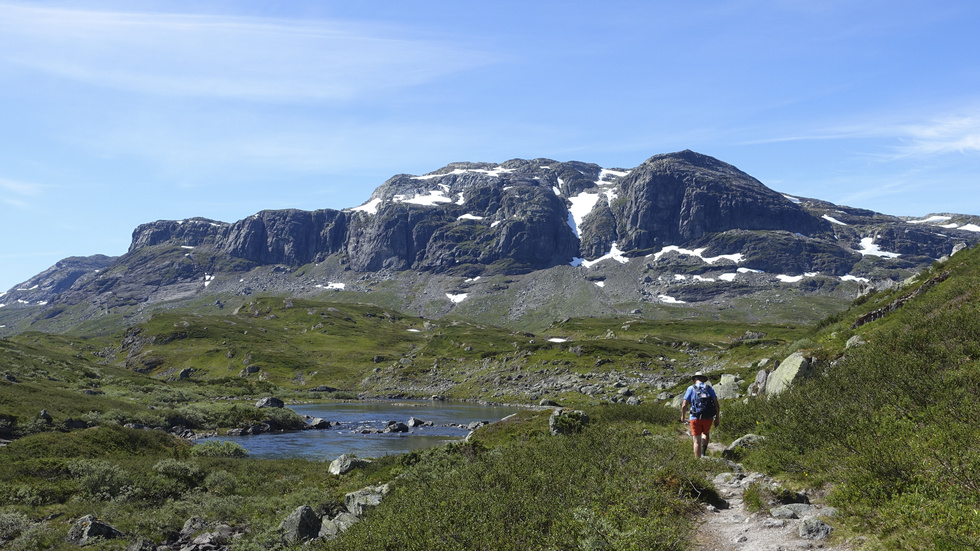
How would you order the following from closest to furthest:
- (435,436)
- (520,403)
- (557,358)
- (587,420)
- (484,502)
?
(484,502) → (587,420) → (435,436) → (520,403) → (557,358)

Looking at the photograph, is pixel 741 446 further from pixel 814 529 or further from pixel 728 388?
pixel 728 388

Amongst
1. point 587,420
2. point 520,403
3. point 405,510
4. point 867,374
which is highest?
point 867,374

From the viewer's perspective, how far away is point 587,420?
29.9 m

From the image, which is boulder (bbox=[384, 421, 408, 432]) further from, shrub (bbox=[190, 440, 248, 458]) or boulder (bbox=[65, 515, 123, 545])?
boulder (bbox=[65, 515, 123, 545])

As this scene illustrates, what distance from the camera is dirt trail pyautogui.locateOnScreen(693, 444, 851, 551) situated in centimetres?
931

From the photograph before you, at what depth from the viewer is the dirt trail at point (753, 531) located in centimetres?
931

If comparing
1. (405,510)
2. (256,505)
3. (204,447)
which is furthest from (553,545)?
(204,447)

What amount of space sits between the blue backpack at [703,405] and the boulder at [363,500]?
11983mm

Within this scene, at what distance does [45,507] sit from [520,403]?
82.2 meters

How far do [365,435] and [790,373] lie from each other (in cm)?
5273

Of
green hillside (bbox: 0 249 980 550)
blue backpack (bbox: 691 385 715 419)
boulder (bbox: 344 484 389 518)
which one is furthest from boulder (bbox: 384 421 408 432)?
blue backpack (bbox: 691 385 715 419)

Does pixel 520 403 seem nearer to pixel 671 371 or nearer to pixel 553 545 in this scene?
pixel 671 371

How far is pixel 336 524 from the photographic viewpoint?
17562 mm

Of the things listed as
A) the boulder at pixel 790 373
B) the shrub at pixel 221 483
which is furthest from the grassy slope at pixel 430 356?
the shrub at pixel 221 483
